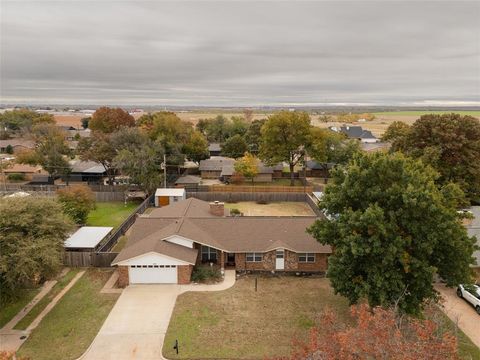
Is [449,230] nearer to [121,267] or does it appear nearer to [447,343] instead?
[447,343]

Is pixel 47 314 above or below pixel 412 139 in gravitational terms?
below

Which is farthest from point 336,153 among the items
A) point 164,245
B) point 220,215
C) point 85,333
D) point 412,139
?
point 85,333

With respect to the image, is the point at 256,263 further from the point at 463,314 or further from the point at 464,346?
the point at 464,346

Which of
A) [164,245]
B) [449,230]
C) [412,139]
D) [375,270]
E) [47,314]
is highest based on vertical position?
[412,139]

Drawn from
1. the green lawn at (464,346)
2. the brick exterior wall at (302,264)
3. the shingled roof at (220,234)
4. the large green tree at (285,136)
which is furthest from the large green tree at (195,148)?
the green lawn at (464,346)

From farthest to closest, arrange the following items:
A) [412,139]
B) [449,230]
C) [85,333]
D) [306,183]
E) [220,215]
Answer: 1. [306,183]
2. [412,139]
3. [220,215]
4. [85,333]
5. [449,230]

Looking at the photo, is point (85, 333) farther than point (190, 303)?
No
